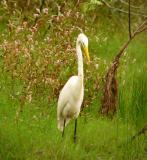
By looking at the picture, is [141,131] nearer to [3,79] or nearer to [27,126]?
[27,126]

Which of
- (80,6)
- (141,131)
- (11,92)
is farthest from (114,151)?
(80,6)

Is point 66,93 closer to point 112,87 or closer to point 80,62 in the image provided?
point 80,62

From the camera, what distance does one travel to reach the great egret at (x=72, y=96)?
6777 millimetres

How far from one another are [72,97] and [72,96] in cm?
1

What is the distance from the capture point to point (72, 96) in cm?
686

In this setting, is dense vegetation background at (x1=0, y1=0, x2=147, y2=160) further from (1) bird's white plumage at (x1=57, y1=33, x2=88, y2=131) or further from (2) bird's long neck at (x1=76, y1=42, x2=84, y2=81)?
(2) bird's long neck at (x1=76, y1=42, x2=84, y2=81)

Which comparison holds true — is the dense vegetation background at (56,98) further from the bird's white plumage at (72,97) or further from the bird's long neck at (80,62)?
the bird's long neck at (80,62)

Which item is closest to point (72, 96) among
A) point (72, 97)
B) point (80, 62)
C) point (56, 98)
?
point (72, 97)

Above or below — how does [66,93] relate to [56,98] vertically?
above

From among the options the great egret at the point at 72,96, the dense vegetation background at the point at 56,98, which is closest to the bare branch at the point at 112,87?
the dense vegetation background at the point at 56,98

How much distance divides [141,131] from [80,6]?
3.45m

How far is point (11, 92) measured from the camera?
742 centimetres

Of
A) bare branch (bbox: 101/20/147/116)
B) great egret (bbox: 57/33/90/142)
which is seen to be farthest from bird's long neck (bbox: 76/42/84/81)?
bare branch (bbox: 101/20/147/116)

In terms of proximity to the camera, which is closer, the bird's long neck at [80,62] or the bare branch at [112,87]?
the bird's long neck at [80,62]
